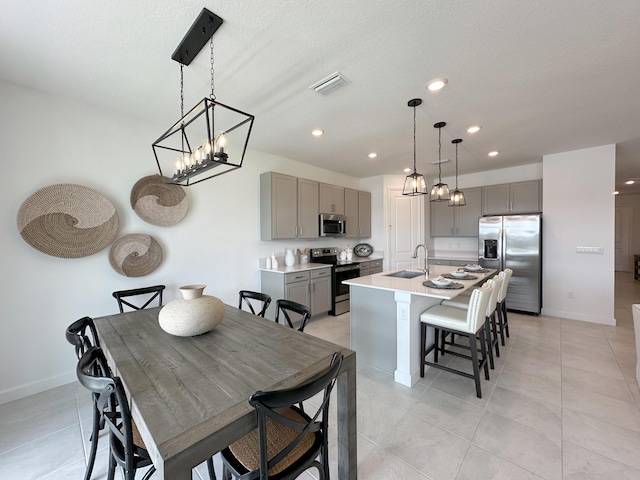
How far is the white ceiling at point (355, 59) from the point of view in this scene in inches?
62.0

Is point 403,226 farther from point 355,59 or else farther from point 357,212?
point 355,59

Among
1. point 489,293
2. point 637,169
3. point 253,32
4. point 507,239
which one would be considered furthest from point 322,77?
point 637,169

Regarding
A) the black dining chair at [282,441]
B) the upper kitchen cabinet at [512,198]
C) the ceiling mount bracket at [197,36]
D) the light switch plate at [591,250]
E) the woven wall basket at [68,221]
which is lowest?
the black dining chair at [282,441]

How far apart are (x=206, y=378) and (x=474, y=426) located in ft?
6.42

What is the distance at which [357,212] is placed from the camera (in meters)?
5.55

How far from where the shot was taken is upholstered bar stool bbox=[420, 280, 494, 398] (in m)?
2.25

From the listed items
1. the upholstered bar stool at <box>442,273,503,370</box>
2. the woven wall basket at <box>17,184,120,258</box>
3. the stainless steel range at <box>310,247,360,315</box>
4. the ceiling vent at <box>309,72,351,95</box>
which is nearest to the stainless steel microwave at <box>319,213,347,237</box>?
the stainless steel range at <box>310,247,360,315</box>

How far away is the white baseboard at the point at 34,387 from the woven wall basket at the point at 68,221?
1192mm

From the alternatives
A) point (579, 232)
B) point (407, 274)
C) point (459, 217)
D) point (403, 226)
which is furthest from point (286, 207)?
point (579, 232)

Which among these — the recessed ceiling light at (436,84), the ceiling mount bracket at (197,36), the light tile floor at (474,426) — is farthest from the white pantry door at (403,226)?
the ceiling mount bracket at (197,36)

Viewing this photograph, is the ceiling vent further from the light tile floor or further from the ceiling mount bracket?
the light tile floor

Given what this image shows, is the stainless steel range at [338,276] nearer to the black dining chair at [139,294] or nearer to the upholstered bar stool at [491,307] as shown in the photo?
the upholstered bar stool at [491,307]

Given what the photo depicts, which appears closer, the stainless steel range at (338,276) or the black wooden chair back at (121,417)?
→ the black wooden chair back at (121,417)

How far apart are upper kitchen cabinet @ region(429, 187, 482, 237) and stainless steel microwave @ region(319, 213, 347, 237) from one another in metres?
2.17
